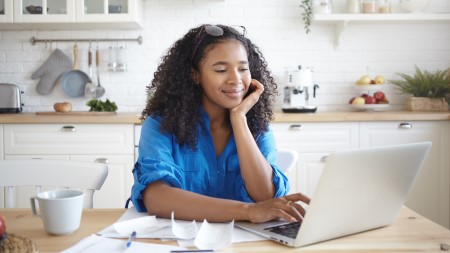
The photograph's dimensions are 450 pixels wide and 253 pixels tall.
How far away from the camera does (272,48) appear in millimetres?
3588

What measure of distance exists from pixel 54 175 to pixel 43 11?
2.09 metres

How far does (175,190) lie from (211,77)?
38 centimetres

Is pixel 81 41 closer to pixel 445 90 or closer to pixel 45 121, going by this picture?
pixel 45 121

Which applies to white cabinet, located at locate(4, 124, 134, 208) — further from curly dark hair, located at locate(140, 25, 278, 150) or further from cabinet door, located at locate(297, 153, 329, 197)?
curly dark hair, located at locate(140, 25, 278, 150)

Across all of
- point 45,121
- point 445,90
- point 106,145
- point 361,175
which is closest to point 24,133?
point 45,121

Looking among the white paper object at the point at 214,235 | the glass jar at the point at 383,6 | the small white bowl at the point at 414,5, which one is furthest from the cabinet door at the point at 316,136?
the white paper object at the point at 214,235

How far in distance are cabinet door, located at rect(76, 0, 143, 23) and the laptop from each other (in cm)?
247

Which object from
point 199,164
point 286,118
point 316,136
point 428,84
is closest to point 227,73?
point 199,164

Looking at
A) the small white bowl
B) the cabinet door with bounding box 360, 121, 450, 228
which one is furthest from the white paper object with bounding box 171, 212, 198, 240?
the small white bowl

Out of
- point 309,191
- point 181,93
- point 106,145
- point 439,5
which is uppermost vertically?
point 439,5

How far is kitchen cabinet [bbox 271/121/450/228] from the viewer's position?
3000 millimetres

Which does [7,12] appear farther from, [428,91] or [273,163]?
[428,91]

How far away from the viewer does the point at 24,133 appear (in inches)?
117

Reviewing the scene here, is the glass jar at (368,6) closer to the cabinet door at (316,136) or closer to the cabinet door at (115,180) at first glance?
the cabinet door at (316,136)
